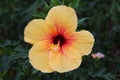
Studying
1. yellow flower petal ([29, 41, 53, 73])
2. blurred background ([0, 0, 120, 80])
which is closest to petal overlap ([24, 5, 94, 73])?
yellow flower petal ([29, 41, 53, 73])

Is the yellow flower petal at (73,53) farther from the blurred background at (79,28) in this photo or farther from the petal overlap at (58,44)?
the blurred background at (79,28)

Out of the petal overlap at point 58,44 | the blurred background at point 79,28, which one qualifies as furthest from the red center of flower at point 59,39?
the blurred background at point 79,28

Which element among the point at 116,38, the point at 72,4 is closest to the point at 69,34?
the point at 72,4

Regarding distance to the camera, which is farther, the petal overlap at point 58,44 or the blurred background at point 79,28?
the blurred background at point 79,28

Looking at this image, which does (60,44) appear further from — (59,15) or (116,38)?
(116,38)

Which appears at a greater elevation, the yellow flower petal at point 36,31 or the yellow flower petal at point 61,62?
the yellow flower petal at point 36,31

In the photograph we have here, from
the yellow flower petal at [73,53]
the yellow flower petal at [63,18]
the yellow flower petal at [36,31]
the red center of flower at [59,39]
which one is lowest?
the yellow flower petal at [73,53]

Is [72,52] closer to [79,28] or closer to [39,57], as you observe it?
[39,57]
